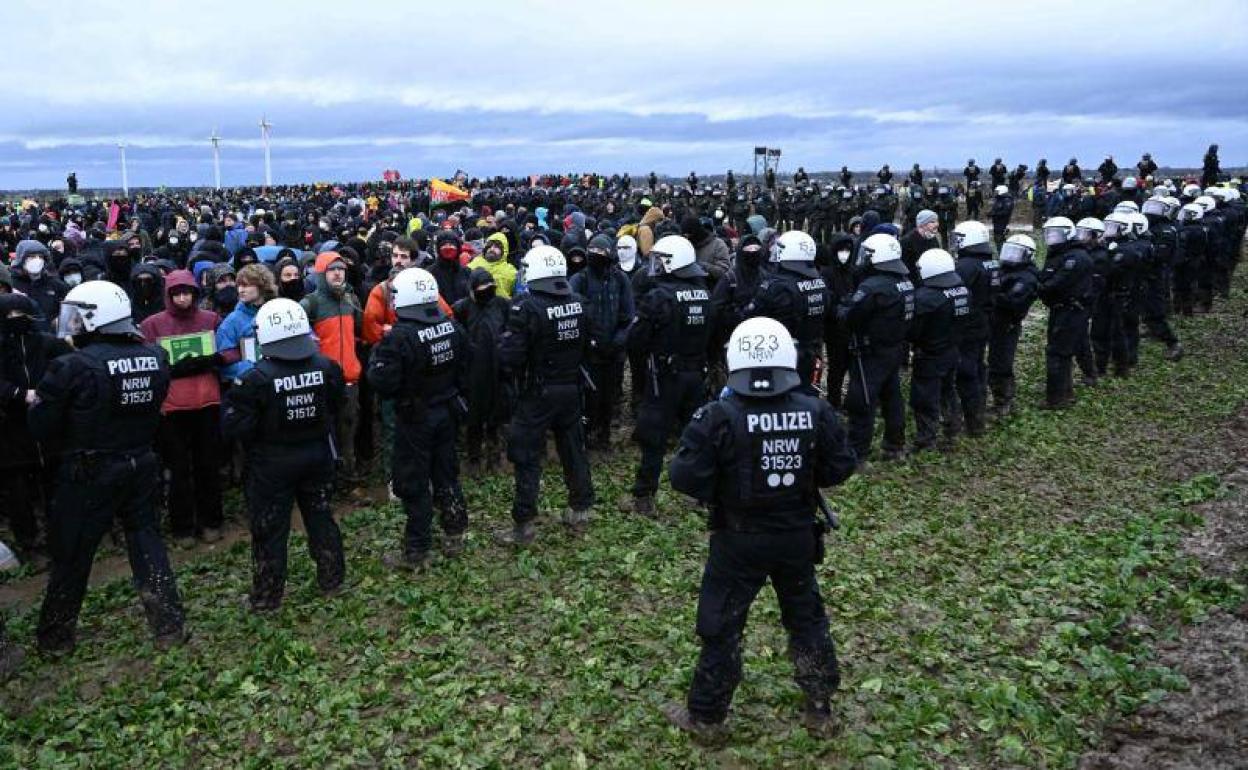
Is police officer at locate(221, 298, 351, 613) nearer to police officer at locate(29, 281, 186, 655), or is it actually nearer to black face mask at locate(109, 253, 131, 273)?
police officer at locate(29, 281, 186, 655)

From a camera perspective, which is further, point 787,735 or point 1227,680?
point 1227,680

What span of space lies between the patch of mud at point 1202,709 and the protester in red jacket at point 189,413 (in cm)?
782

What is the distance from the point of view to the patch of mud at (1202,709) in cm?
575

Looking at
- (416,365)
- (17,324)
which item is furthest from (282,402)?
(17,324)

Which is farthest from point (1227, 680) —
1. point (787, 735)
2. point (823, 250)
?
point (823, 250)

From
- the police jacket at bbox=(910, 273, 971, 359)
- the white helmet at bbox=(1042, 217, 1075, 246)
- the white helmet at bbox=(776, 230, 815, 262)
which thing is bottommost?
the police jacket at bbox=(910, 273, 971, 359)

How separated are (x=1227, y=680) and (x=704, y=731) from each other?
3864 mm

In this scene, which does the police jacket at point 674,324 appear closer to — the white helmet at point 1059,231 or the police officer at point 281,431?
the police officer at point 281,431

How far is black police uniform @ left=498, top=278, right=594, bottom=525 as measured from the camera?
8.32m

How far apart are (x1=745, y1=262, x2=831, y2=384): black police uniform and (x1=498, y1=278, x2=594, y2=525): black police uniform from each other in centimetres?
249

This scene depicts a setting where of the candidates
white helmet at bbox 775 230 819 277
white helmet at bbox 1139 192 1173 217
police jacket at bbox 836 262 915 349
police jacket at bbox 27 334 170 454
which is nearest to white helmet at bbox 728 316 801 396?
police jacket at bbox 27 334 170 454

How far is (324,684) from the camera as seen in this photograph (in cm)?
652

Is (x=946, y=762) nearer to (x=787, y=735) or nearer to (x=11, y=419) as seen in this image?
(x=787, y=735)

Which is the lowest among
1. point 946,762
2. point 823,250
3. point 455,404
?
point 946,762
